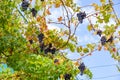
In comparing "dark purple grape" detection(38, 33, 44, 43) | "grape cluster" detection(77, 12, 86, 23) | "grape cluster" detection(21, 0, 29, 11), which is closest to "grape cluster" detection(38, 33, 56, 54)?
"dark purple grape" detection(38, 33, 44, 43)

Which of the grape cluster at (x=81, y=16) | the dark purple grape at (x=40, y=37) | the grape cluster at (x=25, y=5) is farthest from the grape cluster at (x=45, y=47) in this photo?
the grape cluster at (x=81, y=16)

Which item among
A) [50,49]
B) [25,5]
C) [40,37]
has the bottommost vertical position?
[50,49]

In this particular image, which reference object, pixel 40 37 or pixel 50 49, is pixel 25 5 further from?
pixel 50 49

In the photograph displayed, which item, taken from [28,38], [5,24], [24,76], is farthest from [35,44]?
[24,76]

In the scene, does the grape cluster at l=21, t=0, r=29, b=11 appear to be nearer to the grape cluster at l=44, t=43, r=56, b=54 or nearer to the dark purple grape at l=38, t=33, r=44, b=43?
the dark purple grape at l=38, t=33, r=44, b=43

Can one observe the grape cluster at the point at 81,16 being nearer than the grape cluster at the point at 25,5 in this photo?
Yes

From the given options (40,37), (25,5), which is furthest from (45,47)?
(25,5)

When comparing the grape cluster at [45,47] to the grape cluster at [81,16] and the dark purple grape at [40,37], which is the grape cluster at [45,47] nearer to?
the dark purple grape at [40,37]

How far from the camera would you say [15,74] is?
6.53 metres

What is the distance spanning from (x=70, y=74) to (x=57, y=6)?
1331mm

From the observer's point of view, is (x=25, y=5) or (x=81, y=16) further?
(x=25, y=5)

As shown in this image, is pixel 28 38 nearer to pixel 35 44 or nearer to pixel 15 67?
pixel 35 44

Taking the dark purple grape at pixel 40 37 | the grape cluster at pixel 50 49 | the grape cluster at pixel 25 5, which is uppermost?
the grape cluster at pixel 25 5

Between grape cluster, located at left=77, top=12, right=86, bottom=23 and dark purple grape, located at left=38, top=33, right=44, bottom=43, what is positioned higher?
grape cluster, located at left=77, top=12, right=86, bottom=23
